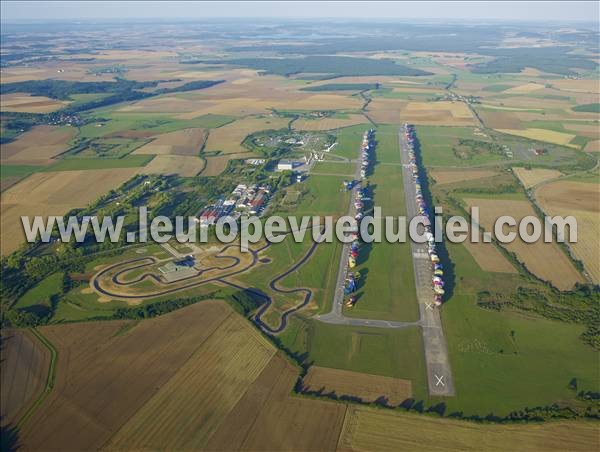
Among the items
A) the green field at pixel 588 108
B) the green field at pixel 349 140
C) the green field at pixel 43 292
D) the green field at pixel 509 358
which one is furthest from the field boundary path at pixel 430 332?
the green field at pixel 588 108

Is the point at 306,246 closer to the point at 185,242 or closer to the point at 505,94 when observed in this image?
the point at 185,242

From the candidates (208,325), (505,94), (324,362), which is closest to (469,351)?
(324,362)

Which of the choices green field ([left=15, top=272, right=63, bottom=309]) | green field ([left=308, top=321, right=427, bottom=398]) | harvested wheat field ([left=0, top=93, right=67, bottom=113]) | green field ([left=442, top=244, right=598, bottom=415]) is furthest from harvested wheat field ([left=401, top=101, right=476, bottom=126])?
harvested wheat field ([left=0, top=93, right=67, bottom=113])

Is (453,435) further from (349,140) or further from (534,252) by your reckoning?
(349,140)

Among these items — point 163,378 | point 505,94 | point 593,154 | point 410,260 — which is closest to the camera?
point 163,378

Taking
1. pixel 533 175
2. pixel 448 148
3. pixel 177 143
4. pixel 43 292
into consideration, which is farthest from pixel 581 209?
pixel 177 143
